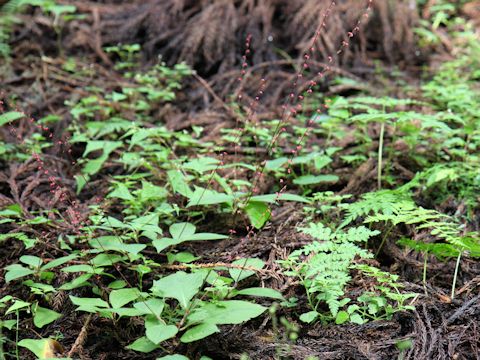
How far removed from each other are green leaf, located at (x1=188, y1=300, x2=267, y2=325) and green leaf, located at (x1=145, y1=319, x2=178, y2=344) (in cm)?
11

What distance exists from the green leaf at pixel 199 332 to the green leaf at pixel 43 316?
659 mm

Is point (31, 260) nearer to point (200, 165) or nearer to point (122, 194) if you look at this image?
point (122, 194)

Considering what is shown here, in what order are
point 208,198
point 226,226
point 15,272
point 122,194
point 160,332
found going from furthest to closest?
point 226,226 → point 122,194 → point 208,198 → point 15,272 → point 160,332

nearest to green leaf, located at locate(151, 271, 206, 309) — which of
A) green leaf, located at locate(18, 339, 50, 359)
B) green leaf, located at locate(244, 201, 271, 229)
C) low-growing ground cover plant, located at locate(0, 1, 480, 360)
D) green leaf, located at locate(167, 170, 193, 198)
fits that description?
low-growing ground cover plant, located at locate(0, 1, 480, 360)

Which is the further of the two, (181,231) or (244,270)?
(181,231)

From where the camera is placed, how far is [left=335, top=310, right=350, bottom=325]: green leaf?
211 centimetres

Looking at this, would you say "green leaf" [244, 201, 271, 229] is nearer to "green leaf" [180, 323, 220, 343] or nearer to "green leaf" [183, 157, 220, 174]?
"green leaf" [183, 157, 220, 174]

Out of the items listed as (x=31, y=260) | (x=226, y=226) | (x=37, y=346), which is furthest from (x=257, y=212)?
(x=37, y=346)

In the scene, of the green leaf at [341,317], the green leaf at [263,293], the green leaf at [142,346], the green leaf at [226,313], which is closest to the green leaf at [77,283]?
the green leaf at [142,346]

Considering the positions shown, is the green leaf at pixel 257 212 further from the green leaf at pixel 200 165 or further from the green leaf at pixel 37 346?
the green leaf at pixel 37 346

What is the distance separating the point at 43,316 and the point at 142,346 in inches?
21.1

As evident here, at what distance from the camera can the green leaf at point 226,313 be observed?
6.26ft

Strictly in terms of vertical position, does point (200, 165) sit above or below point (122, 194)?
above

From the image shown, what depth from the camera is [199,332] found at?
188cm
